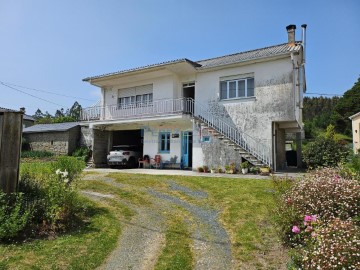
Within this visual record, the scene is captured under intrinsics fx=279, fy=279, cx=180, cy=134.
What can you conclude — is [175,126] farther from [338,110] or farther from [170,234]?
[338,110]

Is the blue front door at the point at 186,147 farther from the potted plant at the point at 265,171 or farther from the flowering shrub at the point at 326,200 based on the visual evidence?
the flowering shrub at the point at 326,200

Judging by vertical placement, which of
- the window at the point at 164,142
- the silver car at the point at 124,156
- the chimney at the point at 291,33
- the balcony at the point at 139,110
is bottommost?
the silver car at the point at 124,156

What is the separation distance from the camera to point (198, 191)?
9695 millimetres

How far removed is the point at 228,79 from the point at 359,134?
2175 centimetres

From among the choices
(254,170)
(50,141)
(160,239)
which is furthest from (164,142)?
(160,239)

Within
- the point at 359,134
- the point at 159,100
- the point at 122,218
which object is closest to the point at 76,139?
the point at 159,100

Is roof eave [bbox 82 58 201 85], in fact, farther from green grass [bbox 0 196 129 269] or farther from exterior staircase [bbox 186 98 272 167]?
green grass [bbox 0 196 129 269]

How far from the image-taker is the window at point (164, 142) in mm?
19031

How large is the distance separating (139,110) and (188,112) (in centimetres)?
420

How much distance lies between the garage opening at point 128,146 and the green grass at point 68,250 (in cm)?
1334

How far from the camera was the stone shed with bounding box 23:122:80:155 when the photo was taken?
21859mm

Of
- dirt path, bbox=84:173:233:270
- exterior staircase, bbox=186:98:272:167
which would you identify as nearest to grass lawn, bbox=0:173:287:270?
dirt path, bbox=84:173:233:270

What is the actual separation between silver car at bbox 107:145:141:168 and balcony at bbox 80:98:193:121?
2.27 metres

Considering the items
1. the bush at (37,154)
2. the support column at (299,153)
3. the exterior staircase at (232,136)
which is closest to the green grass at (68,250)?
the exterior staircase at (232,136)
